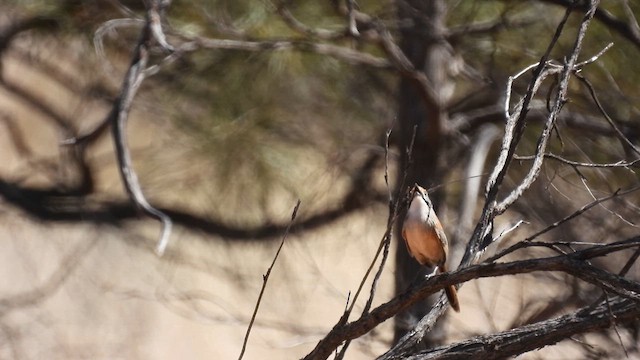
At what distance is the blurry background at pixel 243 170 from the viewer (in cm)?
403

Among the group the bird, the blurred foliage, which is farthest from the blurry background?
the bird

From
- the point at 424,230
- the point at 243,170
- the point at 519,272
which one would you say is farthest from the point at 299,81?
the point at 519,272

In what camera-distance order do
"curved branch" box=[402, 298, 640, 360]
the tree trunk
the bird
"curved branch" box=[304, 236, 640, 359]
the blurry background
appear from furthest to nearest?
the blurry background, the tree trunk, the bird, "curved branch" box=[402, 298, 640, 360], "curved branch" box=[304, 236, 640, 359]

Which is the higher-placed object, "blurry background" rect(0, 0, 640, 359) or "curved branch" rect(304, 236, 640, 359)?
"curved branch" rect(304, 236, 640, 359)

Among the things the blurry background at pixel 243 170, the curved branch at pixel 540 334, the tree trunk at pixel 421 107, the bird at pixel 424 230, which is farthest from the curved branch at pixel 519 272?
the blurry background at pixel 243 170

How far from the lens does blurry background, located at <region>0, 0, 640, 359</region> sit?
159 inches

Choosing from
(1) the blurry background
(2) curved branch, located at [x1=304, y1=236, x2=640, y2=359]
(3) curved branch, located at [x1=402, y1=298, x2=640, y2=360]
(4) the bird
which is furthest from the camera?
(1) the blurry background

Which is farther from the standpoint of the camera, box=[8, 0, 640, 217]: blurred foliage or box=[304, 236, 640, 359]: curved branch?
box=[8, 0, 640, 217]: blurred foliage

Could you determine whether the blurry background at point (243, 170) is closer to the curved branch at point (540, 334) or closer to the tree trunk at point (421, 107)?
the tree trunk at point (421, 107)

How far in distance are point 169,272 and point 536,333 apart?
9.17 ft

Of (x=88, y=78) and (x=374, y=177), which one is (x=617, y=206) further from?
(x=88, y=78)

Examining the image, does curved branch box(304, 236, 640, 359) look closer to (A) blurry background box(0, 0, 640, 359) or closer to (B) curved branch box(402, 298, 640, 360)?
(B) curved branch box(402, 298, 640, 360)

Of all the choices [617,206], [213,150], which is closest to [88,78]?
[213,150]

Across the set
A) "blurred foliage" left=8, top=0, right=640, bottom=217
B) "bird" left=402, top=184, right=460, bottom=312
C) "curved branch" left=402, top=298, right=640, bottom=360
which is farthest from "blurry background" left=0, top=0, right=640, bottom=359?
"curved branch" left=402, top=298, right=640, bottom=360
